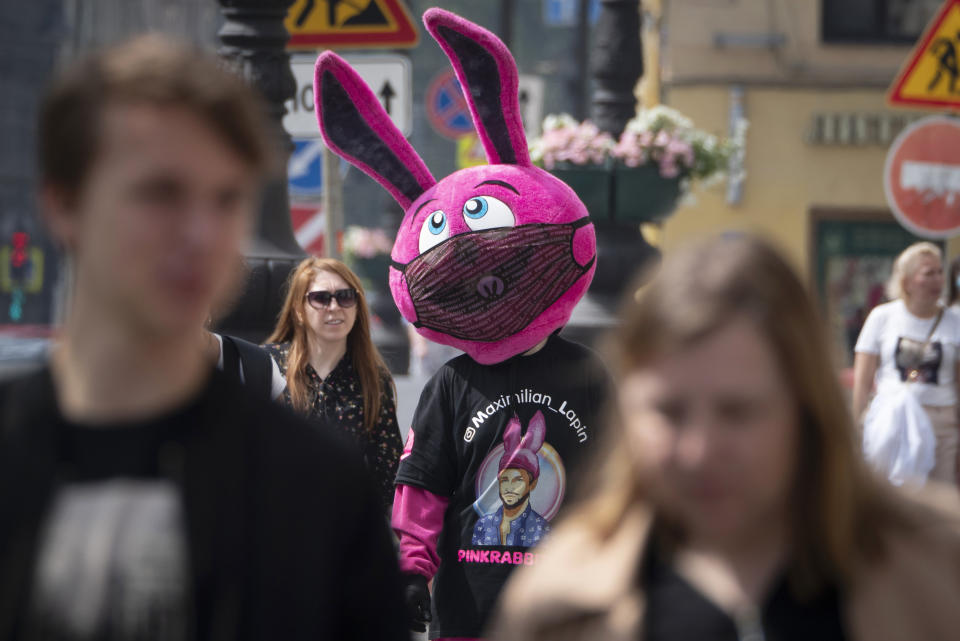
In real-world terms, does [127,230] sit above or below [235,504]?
above

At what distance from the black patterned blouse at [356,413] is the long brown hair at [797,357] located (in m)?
3.54

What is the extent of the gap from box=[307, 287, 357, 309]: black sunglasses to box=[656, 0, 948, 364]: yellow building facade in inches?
690

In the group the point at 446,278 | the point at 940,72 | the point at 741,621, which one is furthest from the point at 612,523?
the point at 940,72

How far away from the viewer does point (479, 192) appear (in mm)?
4973

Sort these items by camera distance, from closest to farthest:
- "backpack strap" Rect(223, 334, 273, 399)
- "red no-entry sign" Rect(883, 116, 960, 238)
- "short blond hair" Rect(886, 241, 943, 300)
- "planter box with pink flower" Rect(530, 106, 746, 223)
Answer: "backpack strap" Rect(223, 334, 273, 399)
"short blond hair" Rect(886, 241, 943, 300)
"red no-entry sign" Rect(883, 116, 960, 238)
"planter box with pink flower" Rect(530, 106, 746, 223)

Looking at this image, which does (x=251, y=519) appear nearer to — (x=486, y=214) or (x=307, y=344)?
(x=486, y=214)

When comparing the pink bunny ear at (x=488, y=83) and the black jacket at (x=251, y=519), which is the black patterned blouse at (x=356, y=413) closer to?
the pink bunny ear at (x=488, y=83)

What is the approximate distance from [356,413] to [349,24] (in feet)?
8.18

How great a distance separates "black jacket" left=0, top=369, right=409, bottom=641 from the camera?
187 centimetres

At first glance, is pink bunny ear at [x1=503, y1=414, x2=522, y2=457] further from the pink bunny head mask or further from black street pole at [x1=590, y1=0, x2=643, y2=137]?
black street pole at [x1=590, y1=0, x2=643, y2=137]

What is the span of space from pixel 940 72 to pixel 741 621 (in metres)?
8.26

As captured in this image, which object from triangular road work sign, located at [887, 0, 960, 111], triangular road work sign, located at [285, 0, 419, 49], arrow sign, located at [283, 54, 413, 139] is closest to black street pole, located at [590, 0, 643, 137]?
triangular road work sign, located at [887, 0, 960, 111]

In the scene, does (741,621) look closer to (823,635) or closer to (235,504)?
(823,635)

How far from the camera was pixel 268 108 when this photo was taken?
679 centimetres
